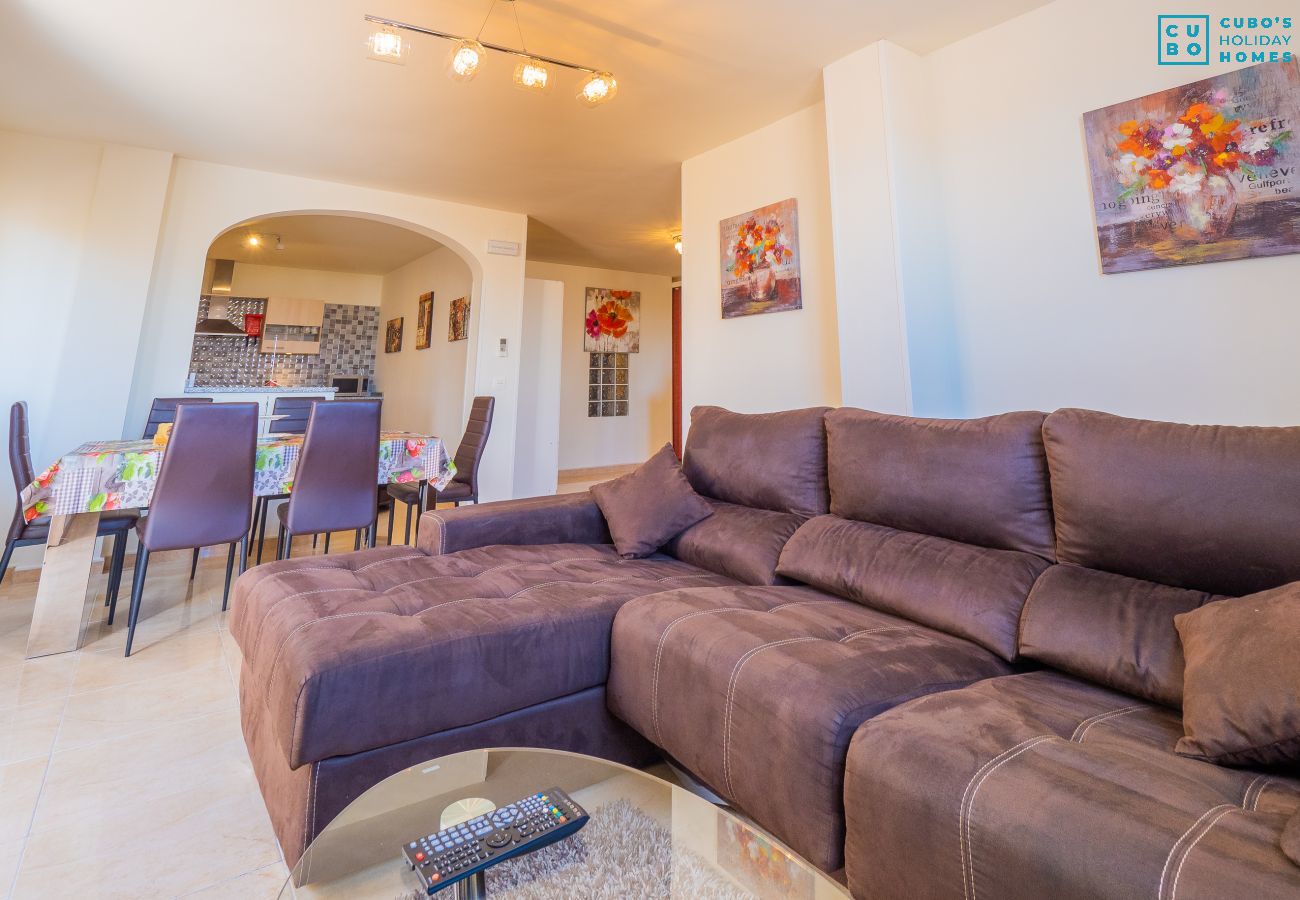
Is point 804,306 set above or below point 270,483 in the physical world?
above

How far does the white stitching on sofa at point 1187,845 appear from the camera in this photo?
2.04ft

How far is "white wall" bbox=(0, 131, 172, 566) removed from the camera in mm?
3400

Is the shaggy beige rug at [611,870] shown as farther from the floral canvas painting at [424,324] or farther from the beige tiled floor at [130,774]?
the floral canvas painting at [424,324]

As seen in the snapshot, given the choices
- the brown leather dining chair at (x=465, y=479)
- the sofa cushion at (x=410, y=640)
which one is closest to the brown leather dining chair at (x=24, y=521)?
the brown leather dining chair at (x=465, y=479)

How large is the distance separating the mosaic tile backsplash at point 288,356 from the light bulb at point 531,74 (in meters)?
5.50

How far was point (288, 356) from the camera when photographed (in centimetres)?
705

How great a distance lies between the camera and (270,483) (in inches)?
109

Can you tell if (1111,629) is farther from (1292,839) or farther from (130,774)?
(130,774)

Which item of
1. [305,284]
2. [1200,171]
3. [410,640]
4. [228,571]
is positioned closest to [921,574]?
[410,640]

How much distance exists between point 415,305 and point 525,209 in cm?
254

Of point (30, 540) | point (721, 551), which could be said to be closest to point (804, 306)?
point (721, 551)

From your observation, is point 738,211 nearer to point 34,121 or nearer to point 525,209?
point 525,209

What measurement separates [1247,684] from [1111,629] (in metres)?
0.29

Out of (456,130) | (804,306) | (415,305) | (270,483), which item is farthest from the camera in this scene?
(415,305)
